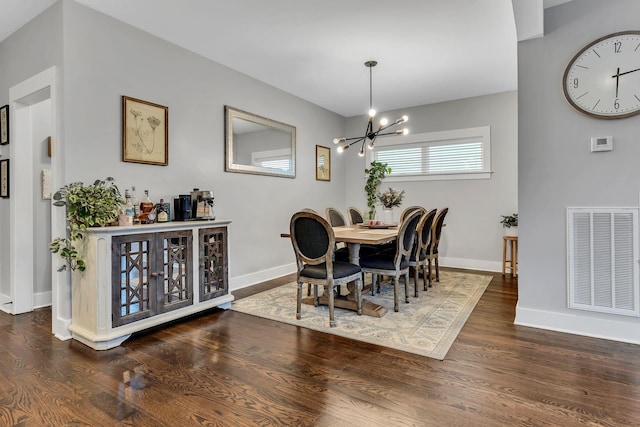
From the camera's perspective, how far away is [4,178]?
337 cm

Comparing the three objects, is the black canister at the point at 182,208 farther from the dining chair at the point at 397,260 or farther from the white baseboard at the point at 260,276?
the dining chair at the point at 397,260

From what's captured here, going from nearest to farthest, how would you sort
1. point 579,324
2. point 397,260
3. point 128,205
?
point 579,324
point 128,205
point 397,260

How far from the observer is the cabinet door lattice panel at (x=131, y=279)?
2578 millimetres

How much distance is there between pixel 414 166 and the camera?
19.1 ft

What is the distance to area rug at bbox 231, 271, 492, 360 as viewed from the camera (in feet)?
8.49

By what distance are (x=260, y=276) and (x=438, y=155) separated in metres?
3.44

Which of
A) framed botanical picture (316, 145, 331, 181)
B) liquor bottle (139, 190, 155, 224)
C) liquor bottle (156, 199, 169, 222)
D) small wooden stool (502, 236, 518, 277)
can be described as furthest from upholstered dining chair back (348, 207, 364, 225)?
liquor bottle (139, 190, 155, 224)

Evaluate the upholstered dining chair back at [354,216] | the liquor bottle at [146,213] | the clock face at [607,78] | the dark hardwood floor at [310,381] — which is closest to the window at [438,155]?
the upholstered dining chair back at [354,216]

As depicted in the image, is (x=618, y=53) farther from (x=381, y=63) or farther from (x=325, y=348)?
(x=325, y=348)

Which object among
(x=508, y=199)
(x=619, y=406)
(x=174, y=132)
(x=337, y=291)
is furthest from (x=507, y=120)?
(x=174, y=132)

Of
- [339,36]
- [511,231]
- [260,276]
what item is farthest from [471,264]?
[339,36]

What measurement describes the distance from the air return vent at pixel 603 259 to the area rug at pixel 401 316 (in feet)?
3.09

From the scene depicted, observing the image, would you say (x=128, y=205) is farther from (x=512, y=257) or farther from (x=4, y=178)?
(x=512, y=257)

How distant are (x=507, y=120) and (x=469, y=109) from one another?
22.6 inches
